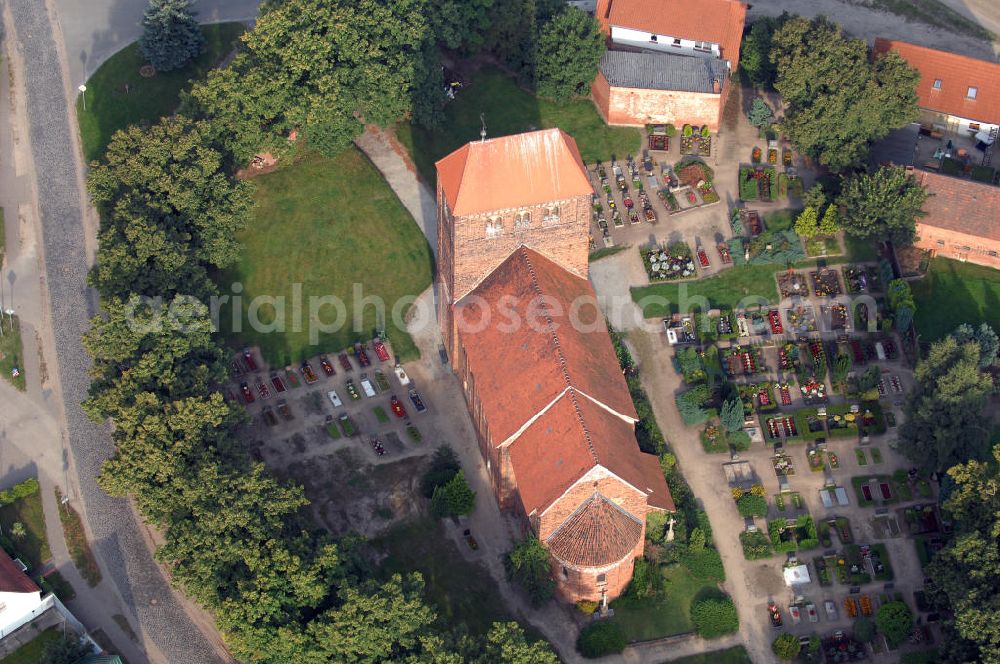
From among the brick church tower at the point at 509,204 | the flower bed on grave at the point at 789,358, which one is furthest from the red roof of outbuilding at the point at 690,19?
the brick church tower at the point at 509,204

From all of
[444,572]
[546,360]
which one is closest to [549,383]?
[546,360]

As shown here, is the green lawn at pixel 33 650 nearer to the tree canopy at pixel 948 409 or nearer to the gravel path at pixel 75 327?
the gravel path at pixel 75 327

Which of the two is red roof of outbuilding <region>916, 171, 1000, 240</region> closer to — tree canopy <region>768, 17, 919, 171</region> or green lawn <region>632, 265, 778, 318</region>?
tree canopy <region>768, 17, 919, 171</region>

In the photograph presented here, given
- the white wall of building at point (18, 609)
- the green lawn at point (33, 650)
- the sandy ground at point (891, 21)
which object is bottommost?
the green lawn at point (33, 650)

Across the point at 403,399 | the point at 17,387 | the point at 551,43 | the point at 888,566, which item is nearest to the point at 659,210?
the point at 551,43

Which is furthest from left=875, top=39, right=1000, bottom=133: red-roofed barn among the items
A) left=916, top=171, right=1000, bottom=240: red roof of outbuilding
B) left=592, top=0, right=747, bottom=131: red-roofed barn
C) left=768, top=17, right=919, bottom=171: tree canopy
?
left=592, top=0, right=747, bottom=131: red-roofed barn

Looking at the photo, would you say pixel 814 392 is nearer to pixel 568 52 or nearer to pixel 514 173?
pixel 514 173
